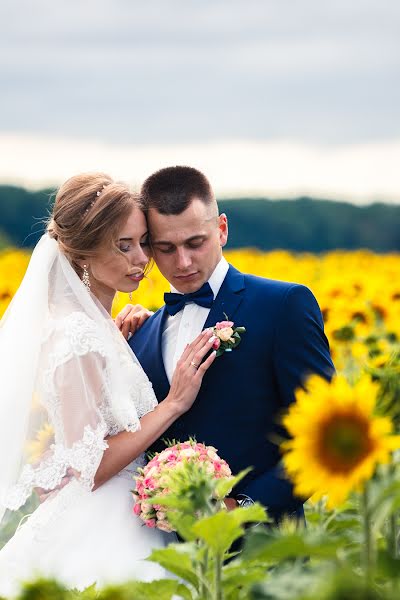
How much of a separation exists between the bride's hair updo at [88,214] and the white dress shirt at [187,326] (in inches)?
16.9

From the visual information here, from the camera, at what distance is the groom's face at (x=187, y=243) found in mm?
4285

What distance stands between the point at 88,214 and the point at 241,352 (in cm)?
89

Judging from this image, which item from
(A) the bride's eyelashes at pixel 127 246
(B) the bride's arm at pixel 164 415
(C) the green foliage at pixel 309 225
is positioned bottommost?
(C) the green foliage at pixel 309 225

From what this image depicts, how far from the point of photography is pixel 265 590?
1758 millimetres

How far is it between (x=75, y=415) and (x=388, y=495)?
2319 millimetres

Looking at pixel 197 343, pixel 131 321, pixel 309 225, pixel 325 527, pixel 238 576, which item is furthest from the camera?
pixel 309 225

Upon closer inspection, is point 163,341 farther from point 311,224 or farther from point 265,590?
point 311,224

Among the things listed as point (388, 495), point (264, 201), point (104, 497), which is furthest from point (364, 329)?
point (264, 201)

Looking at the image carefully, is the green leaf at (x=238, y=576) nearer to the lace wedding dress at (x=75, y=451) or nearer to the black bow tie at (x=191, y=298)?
the lace wedding dress at (x=75, y=451)

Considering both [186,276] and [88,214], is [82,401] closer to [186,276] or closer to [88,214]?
[186,276]

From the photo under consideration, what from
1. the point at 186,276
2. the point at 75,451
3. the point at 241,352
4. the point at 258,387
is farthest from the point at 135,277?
the point at 75,451

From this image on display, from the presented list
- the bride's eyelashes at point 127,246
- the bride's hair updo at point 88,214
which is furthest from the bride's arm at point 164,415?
the bride's hair updo at point 88,214

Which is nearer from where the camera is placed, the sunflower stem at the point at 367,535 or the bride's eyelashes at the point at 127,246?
the sunflower stem at the point at 367,535

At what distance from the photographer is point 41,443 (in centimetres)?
449
